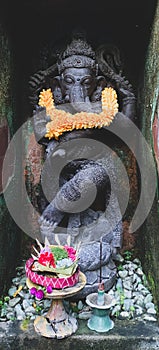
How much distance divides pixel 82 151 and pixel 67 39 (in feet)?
2.90

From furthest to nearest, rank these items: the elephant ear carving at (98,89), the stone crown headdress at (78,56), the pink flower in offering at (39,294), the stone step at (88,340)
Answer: the elephant ear carving at (98,89) → the stone crown headdress at (78,56) → the stone step at (88,340) → the pink flower in offering at (39,294)

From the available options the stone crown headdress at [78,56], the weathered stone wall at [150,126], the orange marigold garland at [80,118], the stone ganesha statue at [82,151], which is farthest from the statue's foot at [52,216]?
the stone crown headdress at [78,56]

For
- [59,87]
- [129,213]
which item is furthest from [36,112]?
[129,213]

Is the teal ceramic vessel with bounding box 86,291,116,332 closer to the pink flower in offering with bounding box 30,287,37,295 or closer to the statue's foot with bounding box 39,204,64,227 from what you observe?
the pink flower in offering with bounding box 30,287,37,295

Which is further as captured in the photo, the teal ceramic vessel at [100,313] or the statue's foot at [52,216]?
the statue's foot at [52,216]

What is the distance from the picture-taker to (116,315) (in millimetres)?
2828

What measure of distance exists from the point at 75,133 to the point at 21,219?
89 centimetres

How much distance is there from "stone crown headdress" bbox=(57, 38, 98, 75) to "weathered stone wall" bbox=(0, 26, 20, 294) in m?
0.42

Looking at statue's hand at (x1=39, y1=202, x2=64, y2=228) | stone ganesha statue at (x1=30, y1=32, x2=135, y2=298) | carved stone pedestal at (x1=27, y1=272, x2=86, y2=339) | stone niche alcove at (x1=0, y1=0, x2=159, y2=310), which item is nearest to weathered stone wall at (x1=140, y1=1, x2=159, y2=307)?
stone niche alcove at (x1=0, y1=0, x2=159, y2=310)

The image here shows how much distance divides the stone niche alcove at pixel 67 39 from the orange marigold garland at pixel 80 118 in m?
0.25

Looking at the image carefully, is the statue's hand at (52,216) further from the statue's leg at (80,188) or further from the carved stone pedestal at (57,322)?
the carved stone pedestal at (57,322)

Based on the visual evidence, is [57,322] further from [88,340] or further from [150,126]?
[150,126]

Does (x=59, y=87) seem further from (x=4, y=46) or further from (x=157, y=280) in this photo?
(x=157, y=280)

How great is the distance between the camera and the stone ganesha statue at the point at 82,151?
319cm
